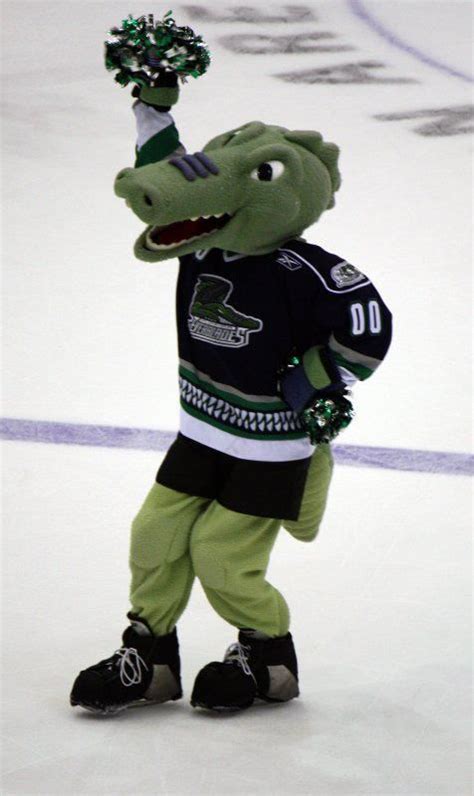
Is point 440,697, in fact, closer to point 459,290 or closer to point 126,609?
point 126,609

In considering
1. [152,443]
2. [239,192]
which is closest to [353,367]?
[239,192]

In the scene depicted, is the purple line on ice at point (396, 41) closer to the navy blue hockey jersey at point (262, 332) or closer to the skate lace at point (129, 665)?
the navy blue hockey jersey at point (262, 332)

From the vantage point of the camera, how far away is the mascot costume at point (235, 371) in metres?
2.15

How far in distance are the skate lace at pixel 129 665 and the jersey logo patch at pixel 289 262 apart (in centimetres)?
64

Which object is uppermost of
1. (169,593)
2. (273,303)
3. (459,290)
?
(273,303)

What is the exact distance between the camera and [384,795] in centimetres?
204

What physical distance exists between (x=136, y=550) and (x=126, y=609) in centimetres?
34

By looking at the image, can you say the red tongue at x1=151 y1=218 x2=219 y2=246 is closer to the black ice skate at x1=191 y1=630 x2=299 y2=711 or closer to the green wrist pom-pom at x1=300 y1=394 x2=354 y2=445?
the green wrist pom-pom at x1=300 y1=394 x2=354 y2=445

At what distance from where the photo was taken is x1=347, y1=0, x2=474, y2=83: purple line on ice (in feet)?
17.4

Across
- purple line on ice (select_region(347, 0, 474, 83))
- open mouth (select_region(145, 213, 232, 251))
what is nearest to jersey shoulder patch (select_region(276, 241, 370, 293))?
open mouth (select_region(145, 213, 232, 251))

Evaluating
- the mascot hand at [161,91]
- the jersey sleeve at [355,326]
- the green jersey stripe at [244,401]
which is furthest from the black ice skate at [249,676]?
the mascot hand at [161,91]

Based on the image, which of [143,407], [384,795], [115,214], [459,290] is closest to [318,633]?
[384,795]

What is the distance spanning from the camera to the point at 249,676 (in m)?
2.33

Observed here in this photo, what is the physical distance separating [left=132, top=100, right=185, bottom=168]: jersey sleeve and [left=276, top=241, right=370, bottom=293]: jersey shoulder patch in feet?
0.79
